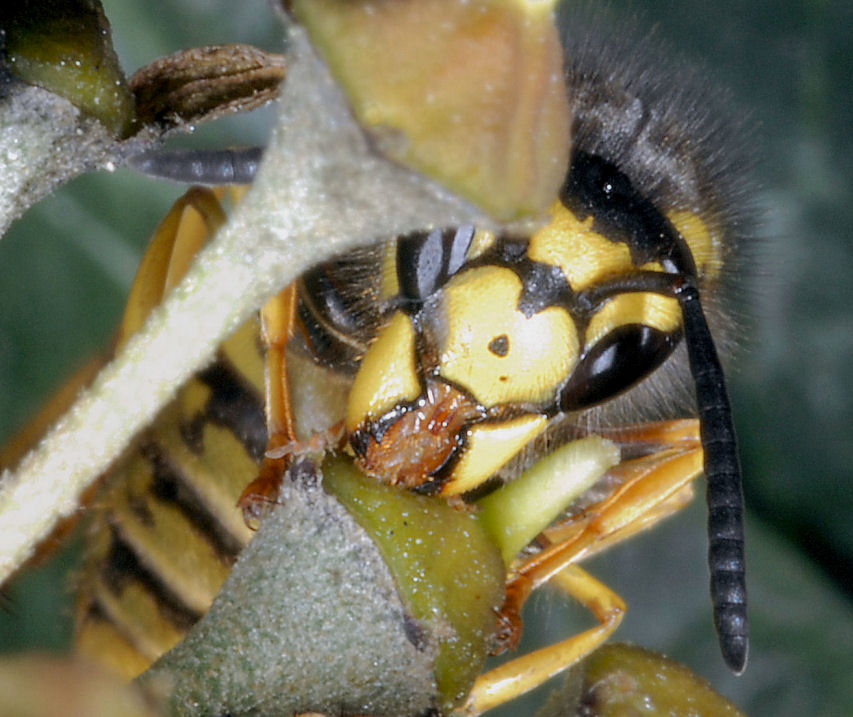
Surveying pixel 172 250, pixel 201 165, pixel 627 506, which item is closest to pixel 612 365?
pixel 627 506

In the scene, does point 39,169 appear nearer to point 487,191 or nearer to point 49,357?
point 487,191

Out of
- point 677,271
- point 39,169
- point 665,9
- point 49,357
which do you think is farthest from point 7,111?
point 665,9

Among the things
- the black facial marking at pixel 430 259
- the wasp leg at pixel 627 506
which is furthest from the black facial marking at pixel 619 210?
the wasp leg at pixel 627 506

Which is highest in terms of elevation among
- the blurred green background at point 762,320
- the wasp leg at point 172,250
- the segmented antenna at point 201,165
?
the segmented antenna at point 201,165

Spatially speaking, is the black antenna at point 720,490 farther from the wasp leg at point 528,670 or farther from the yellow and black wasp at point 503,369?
the wasp leg at point 528,670

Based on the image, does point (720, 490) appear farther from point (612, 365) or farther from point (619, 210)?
point (619, 210)
